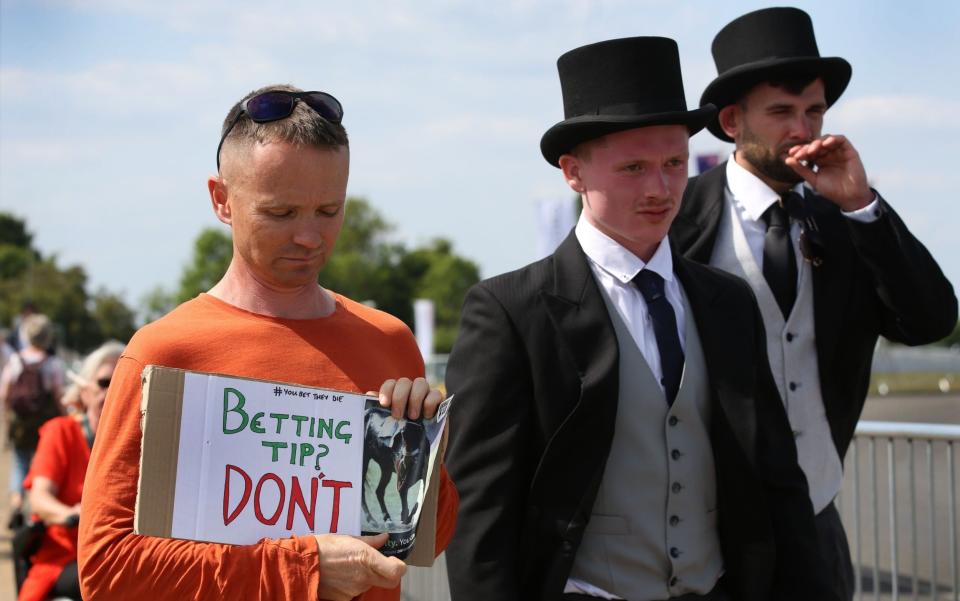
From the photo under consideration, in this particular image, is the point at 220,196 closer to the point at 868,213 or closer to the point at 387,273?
the point at 868,213

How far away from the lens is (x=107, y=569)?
2.12 metres

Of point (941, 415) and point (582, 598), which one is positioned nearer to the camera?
point (582, 598)

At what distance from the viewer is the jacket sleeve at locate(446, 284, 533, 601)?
9.98 ft

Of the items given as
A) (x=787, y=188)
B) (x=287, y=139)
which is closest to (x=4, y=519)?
(x=787, y=188)

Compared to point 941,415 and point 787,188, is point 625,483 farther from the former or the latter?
point 941,415

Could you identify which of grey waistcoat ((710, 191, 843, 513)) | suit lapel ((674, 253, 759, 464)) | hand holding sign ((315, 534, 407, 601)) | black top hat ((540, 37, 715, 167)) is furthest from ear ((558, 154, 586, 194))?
hand holding sign ((315, 534, 407, 601))

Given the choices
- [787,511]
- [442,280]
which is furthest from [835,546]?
[442,280]

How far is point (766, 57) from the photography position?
13.6 ft

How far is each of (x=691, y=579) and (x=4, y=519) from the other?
40.8ft

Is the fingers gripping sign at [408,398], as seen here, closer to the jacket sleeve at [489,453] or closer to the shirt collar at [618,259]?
the jacket sleeve at [489,453]

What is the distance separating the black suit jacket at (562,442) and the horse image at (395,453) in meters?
0.76

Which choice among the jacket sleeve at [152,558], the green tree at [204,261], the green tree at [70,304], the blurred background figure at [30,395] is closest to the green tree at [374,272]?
the green tree at [204,261]

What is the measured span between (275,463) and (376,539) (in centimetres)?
24

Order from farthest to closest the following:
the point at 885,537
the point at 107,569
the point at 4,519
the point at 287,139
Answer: the point at 4,519
the point at 885,537
the point at 287,139
the point at 107,569
